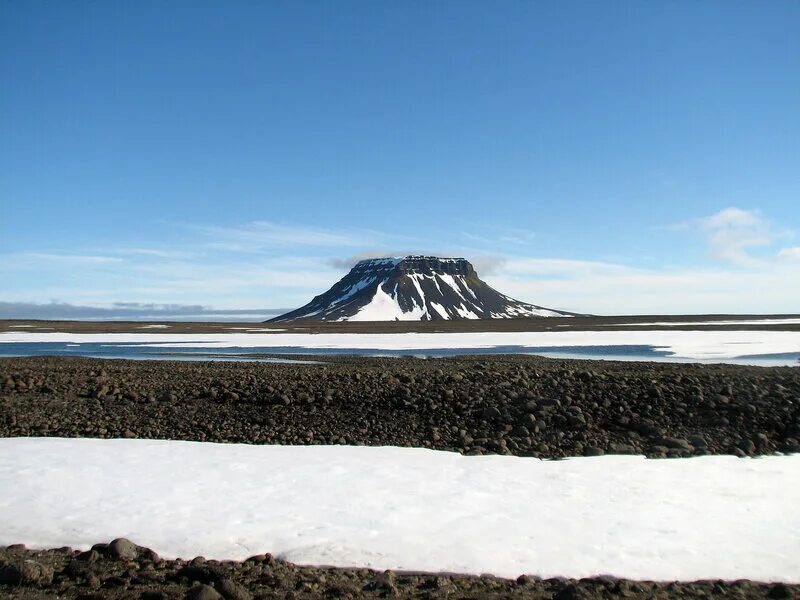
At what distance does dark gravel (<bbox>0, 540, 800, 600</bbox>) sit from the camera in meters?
6.38

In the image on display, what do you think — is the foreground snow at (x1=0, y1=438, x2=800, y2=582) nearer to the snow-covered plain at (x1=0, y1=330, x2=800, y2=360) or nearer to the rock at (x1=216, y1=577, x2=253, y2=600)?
the rock at (x1=216, y1=577, x2=253, y2=600)

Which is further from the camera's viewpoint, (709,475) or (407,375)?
(407,375)

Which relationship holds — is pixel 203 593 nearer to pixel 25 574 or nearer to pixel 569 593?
pixel 25 574

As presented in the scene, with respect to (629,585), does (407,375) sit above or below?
above

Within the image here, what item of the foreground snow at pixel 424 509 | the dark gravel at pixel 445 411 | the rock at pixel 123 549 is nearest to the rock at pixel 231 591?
the foreground snow at pixel 424 509

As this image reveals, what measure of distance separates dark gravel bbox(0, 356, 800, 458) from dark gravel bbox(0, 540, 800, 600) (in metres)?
6.18

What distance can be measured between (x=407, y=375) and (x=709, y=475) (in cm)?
1045

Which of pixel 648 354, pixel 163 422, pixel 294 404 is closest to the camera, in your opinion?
pixel 163 422

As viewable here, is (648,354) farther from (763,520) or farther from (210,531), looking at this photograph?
(210,531)

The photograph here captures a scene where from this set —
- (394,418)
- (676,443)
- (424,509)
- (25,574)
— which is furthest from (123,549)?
(676,443)

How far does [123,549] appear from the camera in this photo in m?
7.38

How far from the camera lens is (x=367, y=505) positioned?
30.6 ft

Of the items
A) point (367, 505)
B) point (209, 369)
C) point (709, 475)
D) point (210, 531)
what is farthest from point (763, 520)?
point (209, 369)

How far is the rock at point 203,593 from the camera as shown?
607cm
